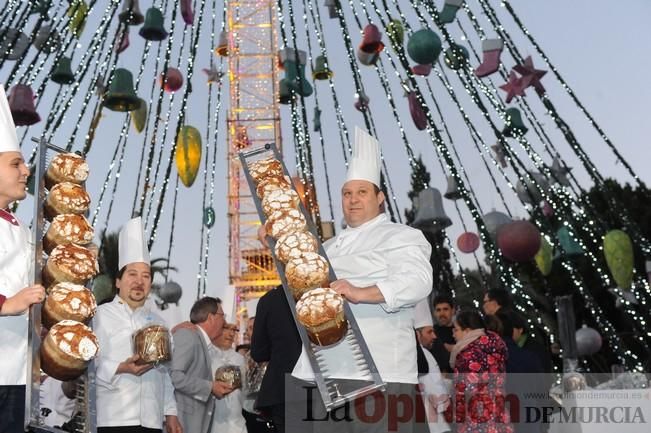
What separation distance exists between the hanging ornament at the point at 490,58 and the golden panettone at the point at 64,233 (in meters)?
6.91

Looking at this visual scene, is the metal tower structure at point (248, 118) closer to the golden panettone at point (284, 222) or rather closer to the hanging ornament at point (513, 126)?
the hanging ornament at point (513, 126)

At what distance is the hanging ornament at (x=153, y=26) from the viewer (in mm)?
9945

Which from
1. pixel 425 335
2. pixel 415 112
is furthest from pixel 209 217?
pixel 425 335

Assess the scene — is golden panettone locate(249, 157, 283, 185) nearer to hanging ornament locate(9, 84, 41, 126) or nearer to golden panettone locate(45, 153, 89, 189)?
golden panettone locate(45, 153, 89, 189)

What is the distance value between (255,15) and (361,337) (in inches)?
677

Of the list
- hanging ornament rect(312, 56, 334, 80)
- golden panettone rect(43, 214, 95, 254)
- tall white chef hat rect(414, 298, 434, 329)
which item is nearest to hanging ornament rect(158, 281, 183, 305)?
hanging ornament rect(312, 56, 334, 80)

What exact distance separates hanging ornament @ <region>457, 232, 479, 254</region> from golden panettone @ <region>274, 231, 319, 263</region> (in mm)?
11072

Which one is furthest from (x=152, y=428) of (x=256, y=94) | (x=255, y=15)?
(x=256, y=94)

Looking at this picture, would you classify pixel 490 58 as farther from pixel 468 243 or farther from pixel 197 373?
pixel 468 243

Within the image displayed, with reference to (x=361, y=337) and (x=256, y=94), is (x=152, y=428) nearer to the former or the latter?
(x=361, y=337)

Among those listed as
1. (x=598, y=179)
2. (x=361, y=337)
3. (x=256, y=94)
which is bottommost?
(x=361, y=337)

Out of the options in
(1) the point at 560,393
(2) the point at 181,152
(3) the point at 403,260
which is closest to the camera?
(3) the point at 403,260

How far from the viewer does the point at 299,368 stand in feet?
12.8

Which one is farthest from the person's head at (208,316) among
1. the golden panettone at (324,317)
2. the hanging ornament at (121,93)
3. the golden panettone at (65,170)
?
the golden panettone at (324,317)
